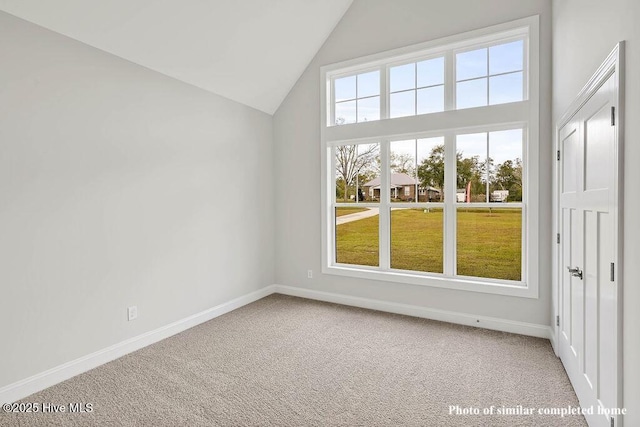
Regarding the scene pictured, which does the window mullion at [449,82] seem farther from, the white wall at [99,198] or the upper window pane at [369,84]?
the white wall at [99,198]

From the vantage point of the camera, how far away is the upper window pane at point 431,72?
3875mm

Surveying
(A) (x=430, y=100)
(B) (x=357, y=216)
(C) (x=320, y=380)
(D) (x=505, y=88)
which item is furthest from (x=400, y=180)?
(C) (x=320, y=380)

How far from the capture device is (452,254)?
3.83 m

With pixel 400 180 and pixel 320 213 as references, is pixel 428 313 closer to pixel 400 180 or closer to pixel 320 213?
pixel 400 180

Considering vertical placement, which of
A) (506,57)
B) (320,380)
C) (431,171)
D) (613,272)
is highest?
(506,57)

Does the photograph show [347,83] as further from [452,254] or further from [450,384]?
[450,384]

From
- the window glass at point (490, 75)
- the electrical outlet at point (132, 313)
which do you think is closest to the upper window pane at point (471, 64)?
the window glass at point (490, 75)

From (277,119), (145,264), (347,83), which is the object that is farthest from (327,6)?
(145,264)

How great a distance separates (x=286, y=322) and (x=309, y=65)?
10.7ft

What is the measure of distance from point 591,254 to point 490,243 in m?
1.76

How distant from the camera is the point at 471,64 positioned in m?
3.71

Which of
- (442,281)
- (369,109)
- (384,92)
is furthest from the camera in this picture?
(369,109)

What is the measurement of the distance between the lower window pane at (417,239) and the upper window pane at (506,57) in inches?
62.3

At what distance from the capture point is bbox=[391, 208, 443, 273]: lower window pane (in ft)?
13.0
